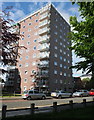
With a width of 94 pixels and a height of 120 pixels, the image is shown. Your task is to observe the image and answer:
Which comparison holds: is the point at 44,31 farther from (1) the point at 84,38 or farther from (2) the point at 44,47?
(1) the point at 84,38

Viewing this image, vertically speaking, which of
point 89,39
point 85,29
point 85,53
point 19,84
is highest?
point 85,29

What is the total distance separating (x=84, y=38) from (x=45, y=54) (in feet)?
106

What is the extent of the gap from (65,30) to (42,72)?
22.1 meters

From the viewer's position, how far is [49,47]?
4441 centimetres

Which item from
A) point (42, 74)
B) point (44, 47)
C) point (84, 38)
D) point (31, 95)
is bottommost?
point (31, 95)

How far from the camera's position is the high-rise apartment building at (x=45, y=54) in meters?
42.7

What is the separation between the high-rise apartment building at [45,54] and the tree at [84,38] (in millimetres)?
29050

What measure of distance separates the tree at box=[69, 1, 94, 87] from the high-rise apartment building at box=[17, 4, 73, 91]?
29.1 meters

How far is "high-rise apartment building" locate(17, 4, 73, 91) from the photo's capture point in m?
42.7

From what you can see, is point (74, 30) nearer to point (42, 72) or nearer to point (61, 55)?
point (42, 72)

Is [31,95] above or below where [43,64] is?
below

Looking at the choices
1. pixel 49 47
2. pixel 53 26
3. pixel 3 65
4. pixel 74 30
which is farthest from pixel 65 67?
pixel 3 65

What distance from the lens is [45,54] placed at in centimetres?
4416

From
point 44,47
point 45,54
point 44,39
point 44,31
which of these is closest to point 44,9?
point 44,31
